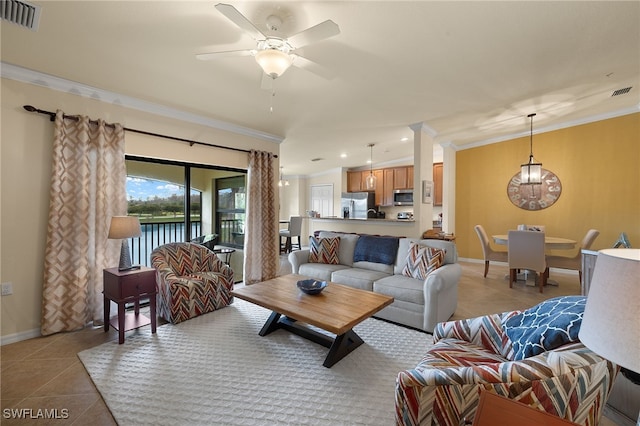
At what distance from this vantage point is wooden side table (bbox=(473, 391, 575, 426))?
847 millimetres

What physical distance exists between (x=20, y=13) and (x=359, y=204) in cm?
702

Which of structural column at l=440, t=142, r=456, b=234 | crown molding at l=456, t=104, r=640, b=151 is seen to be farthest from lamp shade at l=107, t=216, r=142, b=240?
crown molding at l=456, t=104, r=640, b=151

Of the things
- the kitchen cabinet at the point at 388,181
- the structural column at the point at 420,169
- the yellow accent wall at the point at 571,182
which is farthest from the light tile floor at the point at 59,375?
the kitchen cabinet at the point at 388,181

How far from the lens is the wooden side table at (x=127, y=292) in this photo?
2.54 metres

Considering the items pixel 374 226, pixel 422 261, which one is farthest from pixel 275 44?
pixel 374 226

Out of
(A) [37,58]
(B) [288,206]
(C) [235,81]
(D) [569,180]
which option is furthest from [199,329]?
(B) [288,206]

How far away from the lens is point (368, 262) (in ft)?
12.5

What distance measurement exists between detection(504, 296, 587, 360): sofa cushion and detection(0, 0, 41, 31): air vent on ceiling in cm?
353

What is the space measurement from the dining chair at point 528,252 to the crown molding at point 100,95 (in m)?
4.63

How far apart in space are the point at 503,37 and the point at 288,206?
870cm

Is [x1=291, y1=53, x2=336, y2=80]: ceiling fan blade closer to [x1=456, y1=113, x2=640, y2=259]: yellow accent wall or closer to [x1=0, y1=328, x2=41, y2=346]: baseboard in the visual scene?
[x1=0, y1=328, x2=41, y2=346]: baseboard

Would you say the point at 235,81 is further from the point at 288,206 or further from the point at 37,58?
the point at 288,206

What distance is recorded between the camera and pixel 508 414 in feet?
2.97

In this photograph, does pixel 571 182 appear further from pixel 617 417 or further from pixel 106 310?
pixel 106 310
